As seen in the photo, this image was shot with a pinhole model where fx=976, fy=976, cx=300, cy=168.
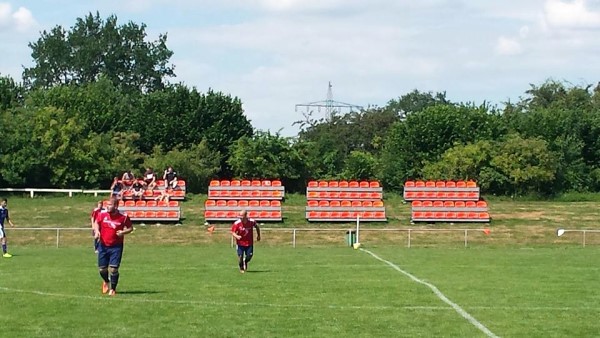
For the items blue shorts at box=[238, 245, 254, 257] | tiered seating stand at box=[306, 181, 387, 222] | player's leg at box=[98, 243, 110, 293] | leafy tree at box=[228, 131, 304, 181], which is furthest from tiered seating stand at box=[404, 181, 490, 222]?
player's leg at box=[98, 243, 110, 293]

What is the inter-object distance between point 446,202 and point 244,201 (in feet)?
35.2

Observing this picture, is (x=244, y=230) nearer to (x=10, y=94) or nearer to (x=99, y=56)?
(x=10, y=94)

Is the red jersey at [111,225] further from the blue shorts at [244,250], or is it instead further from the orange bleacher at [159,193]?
the orange bleacher at [159,193]

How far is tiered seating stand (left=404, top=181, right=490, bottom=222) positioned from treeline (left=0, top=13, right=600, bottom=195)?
10437 mm

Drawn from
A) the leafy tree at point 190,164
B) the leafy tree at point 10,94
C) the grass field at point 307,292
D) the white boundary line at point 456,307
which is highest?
the leafy tree at point 10,94

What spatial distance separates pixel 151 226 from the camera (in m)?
47.6

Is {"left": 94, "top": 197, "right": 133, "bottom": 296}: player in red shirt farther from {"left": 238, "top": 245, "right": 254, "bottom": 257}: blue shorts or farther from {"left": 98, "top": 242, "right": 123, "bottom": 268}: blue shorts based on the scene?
{"left": 238, "top": 245, "right": 254, "bottom": 257}: blue shorts

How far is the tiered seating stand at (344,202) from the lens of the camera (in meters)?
49.9

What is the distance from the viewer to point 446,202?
51906mm

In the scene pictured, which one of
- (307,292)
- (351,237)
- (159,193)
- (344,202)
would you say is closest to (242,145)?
(159,193)

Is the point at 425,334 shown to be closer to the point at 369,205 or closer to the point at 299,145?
the point at 369,205

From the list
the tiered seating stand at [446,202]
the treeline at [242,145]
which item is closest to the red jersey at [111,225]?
the tiered seating stand at [446,202]

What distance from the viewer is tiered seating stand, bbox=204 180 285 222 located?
162ft

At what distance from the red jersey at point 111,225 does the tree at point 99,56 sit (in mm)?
89059
